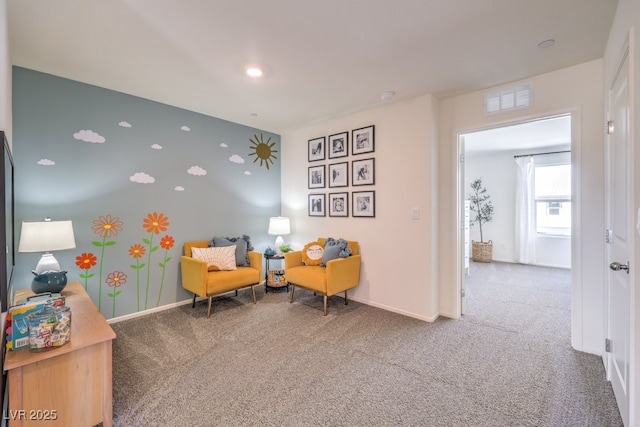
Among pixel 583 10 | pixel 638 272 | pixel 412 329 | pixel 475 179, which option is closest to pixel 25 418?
pixel 412 329

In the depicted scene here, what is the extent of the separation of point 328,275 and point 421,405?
1.59 meters

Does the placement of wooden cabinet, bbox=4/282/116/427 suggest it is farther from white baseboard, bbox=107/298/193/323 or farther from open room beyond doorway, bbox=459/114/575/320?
open room beyond doorway, bbox=459/114/575/320

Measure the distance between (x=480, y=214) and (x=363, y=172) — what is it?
4.27 metres

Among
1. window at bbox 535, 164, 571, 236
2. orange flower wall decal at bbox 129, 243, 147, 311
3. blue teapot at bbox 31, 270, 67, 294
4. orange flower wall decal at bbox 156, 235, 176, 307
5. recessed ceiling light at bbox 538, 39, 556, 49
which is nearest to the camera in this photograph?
recessed ceiling light at bbox 538, 39, 556, 49

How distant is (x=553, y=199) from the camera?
5.70 m

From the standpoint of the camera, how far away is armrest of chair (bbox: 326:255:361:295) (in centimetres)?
321

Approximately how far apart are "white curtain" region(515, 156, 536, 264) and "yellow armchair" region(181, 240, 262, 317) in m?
5.47

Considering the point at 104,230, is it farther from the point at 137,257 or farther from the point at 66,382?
the point at 66,382

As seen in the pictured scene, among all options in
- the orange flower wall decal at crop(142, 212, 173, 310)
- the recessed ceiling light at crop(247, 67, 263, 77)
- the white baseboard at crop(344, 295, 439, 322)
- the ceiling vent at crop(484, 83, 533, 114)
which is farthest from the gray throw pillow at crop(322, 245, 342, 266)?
the ceiling vent at crop(484, 83, 533, 114)

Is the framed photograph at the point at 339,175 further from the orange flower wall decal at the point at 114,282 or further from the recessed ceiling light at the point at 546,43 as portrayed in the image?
the orange flower wall decal at the point at 114,282

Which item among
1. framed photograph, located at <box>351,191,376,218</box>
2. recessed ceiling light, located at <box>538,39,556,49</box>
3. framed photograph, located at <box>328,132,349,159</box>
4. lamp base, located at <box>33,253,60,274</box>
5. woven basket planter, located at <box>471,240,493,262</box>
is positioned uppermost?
recessed ceiling light, located at <box>538,39,556,49</box>

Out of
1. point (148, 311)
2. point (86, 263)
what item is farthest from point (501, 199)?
point (86, 263)

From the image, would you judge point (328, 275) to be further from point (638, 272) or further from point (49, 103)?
point (49, 103)

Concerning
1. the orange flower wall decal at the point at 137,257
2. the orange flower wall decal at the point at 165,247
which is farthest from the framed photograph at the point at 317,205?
the orange flower wall decal at the point at 137,257
